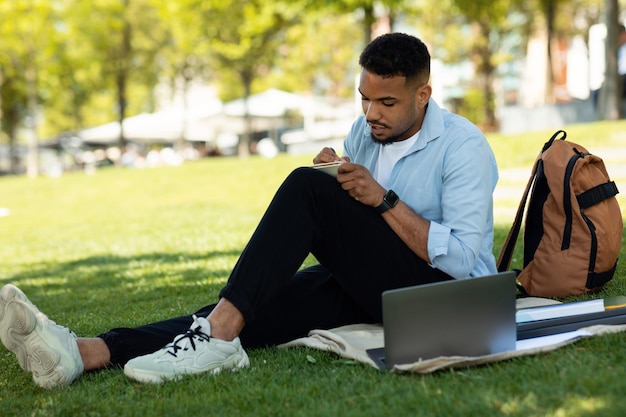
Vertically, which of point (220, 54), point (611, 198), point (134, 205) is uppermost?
point (220, 54)

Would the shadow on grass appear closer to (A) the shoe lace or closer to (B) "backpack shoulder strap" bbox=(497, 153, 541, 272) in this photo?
(A) the shoe lace

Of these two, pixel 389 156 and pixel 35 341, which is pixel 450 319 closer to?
pixel 389 156

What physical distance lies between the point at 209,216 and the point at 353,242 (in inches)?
→ 337

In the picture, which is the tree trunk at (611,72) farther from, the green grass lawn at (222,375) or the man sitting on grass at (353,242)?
the man sitting on grass at (353,242)

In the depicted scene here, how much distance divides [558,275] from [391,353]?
1468 mm

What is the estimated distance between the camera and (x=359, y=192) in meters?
2.92

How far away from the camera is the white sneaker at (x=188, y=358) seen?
9.20ft

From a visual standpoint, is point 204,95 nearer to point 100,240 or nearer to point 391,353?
point 100,240

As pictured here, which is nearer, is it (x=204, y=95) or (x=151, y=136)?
(x=151, y=136)

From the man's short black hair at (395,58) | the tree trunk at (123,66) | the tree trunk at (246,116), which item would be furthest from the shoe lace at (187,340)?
the tree trunk at (123,66)

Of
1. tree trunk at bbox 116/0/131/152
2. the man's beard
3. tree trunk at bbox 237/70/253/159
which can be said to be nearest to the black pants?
the man's beard

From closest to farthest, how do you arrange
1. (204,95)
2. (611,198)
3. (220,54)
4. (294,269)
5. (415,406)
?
(415,406) < (294,269) < (611,198) < (220,54) < (204,95)

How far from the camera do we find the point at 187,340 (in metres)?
2.85

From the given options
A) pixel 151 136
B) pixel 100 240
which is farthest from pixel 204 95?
pixel 100 240
